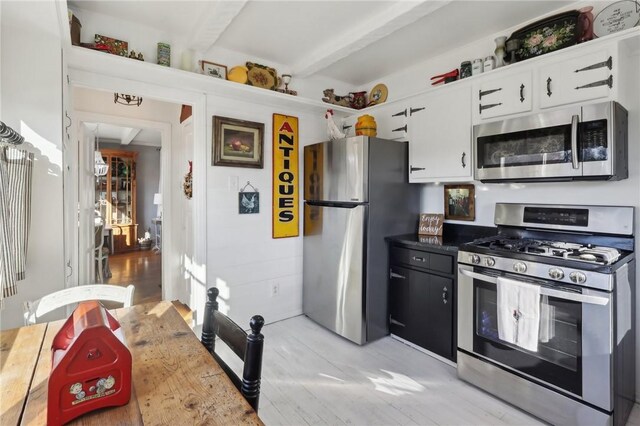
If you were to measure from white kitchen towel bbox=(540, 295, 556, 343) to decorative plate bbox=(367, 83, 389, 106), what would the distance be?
8.06ft

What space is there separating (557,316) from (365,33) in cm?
224

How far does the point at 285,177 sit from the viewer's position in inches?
131

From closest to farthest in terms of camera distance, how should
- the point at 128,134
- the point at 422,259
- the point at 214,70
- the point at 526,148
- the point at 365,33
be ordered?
the point at 526,148, the point at 365,33, the point at 422,259, the point at 214,70, the point at 128,134

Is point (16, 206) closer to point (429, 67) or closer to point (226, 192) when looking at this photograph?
point (226, 192)

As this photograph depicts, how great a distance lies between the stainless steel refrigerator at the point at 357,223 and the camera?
276cm

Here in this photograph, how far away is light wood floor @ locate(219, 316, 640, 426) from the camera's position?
193cm

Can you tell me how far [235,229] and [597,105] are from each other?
2.76 meters

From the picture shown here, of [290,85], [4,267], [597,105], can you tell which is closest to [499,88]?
[597,105]

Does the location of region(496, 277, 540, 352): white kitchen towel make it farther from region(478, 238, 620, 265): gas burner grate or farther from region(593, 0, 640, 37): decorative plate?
region(593, 0, 640, 37): decorative plate

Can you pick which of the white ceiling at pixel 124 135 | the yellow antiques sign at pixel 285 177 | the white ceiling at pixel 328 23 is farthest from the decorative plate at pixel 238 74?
the white ceiling at pixel 124 135

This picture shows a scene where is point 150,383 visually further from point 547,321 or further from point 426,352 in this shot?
point 426,352

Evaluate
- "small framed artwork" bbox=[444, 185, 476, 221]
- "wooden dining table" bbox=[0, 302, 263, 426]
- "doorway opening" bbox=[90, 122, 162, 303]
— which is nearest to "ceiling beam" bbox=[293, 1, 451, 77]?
"small framed artwork" bbox=[444, 185, 476, 221]

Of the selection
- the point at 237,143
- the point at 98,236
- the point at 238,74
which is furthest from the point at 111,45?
the point at 98,236

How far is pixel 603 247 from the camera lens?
6.79 feet
